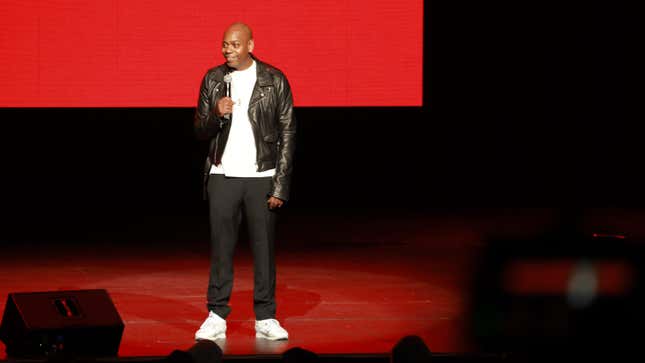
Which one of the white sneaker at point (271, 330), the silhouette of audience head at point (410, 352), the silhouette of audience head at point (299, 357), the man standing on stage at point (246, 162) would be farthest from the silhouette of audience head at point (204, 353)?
the white sneaker at point (271, 330)

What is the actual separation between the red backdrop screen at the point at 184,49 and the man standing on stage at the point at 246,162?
283cm

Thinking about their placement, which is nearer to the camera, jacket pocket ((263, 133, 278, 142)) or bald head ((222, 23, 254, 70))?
bald head ((222, 23, 254, 70))

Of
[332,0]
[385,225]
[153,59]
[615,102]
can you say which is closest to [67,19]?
[153,59]

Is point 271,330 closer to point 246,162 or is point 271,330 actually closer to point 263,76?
point 246,162

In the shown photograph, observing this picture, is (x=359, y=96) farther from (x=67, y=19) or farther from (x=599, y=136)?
(x=599, y=136)

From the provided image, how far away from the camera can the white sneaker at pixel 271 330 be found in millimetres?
5137

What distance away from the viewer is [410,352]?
104 inches

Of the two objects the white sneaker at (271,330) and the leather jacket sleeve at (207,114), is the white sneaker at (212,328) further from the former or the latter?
the leather jacket sleeve at (207,114)

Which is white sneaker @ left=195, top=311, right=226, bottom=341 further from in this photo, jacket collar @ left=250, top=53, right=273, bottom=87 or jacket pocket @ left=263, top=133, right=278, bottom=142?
jacket collar @ left=250, top=53, right=273, bottom=87

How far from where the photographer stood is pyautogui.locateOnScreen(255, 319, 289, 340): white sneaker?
5.14 meters

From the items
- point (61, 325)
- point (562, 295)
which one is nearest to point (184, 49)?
point (61, 325)

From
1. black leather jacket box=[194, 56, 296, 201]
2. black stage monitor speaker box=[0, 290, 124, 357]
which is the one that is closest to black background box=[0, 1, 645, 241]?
black leather jacket box=[194, 56, 296, 201]

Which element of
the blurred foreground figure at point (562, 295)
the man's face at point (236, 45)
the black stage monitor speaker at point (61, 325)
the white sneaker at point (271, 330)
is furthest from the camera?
the white sneaker at point (271, 330)

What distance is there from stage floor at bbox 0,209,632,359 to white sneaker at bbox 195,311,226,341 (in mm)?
91
